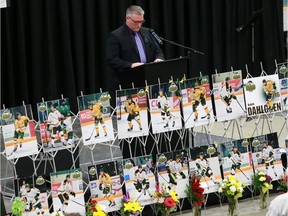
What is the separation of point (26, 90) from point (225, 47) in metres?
3.37

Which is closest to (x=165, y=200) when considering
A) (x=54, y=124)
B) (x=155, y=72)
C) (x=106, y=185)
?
(x=106, y=185)

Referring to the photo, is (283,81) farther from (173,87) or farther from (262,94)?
(173,87)

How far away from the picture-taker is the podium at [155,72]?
658 centimetres

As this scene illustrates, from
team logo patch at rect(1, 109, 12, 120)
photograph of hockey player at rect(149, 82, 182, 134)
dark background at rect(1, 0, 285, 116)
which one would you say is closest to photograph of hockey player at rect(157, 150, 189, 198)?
photograph of hockey player at rect(149, 82, 182, 134)

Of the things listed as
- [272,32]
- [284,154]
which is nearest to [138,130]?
[284,154]

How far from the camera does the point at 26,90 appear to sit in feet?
30.8

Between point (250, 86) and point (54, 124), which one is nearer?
point (54, 124)

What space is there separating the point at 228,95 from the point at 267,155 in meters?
0.62

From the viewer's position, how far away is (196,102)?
6.36 m

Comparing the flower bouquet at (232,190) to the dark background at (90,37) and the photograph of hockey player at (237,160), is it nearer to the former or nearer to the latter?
the photograph of hockey player at (237,160)

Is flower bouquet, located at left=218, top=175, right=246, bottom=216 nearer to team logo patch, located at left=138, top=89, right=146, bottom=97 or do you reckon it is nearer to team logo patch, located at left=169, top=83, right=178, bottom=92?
team logo patch, located at left=169, top=83, right=178, bottom=92

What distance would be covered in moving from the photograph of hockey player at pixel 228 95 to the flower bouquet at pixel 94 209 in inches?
55.7

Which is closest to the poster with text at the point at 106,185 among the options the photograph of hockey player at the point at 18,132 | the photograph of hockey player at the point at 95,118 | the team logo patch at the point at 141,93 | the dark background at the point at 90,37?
the photograph of hockey player at the point at 95,118

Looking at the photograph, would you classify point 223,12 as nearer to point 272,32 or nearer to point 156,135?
point 272,32
